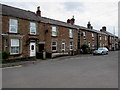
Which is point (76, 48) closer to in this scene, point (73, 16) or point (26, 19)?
point (73, 16)

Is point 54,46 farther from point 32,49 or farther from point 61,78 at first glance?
point 61,78

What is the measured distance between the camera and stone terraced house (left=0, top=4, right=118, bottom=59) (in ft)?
50.4

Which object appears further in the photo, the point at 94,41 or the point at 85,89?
the point at 94,41

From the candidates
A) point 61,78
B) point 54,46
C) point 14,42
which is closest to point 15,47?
point 14,42

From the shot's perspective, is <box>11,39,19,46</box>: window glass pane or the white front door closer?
<box>11,39,19,46</box>: window glass pane

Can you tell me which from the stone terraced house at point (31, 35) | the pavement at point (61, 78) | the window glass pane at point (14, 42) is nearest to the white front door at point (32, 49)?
the stone terraced house at point (31, 35)

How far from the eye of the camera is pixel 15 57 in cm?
1595

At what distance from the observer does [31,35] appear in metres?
18.2

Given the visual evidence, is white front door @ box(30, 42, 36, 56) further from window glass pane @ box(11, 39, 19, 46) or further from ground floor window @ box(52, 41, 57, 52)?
ground floor window @ box(52, 41, 57, 52)

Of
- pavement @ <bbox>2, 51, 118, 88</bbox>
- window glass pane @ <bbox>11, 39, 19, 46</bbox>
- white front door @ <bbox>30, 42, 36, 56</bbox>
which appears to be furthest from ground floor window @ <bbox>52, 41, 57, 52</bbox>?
pavement @ <bbox>2, 51, 118, 88</bbox>

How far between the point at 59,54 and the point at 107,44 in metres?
28.4

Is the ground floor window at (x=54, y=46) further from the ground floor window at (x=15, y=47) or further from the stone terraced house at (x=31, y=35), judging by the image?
the ground floor window at (x=15, y=47)

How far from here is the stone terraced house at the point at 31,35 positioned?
15.4 meters

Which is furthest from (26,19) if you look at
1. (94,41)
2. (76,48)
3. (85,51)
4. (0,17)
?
(94,41)
